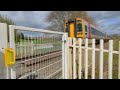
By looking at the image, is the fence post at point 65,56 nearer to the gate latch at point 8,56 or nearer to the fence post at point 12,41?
the fence post at point 12,41

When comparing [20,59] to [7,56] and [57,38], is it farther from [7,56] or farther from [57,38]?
[57,38]

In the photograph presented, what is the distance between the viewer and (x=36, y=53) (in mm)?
3072

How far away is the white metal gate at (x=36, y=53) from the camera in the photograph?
8.39ft

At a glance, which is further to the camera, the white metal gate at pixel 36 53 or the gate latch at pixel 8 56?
the white metal gate at pixel 36 53

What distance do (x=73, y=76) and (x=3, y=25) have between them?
109 inches

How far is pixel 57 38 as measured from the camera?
4078 mm

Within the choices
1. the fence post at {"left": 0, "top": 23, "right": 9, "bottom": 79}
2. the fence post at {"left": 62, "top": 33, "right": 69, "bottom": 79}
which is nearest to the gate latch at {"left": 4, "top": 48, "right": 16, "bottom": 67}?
the fence post at {"left": 0, "top": 23, "right": 9, "bottom": 79}

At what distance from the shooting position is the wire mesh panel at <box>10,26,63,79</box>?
2613mm

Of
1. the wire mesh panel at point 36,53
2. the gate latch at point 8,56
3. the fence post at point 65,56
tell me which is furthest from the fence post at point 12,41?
the fence post at point 65,56

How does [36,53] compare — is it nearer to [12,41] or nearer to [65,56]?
[12,41]

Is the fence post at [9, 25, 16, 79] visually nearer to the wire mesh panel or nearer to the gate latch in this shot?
the wire mesh panel

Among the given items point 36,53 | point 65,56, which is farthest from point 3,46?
point 65,56
